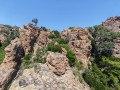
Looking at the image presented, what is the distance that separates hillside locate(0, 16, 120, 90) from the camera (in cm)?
1708

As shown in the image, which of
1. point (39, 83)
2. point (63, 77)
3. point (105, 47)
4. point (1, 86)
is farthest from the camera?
point (105, 47)

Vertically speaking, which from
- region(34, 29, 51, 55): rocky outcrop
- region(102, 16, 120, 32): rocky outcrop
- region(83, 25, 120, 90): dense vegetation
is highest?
region(102, 16, 120, 32): rocky outcrop

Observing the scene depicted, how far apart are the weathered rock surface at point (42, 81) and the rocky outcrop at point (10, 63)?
1276 centimetres

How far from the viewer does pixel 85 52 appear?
3111 cm

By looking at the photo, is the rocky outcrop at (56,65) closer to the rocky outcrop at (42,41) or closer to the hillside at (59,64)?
the hillside at (59,64)

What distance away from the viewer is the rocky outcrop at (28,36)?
120 ft

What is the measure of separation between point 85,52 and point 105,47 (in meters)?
10.6

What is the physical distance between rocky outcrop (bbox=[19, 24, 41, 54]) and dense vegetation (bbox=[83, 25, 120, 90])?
90.4ft

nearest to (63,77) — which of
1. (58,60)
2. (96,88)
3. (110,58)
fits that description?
(58,60)

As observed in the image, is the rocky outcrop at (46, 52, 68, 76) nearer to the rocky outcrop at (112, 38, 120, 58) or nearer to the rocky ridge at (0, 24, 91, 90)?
the rocky ridge at (0, 24, 91, 90)

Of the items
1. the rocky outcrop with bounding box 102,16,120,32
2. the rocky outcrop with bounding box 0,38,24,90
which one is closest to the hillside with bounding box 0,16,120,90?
the rocky outcrop with bounding box 0,38,24,90

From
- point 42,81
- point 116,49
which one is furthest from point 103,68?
point 42,81

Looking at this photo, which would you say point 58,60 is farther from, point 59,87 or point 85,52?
point 85,52

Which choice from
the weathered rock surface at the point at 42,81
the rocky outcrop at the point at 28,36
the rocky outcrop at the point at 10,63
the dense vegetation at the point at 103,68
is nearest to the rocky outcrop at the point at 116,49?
the dense vegetation at the point at 103,68
